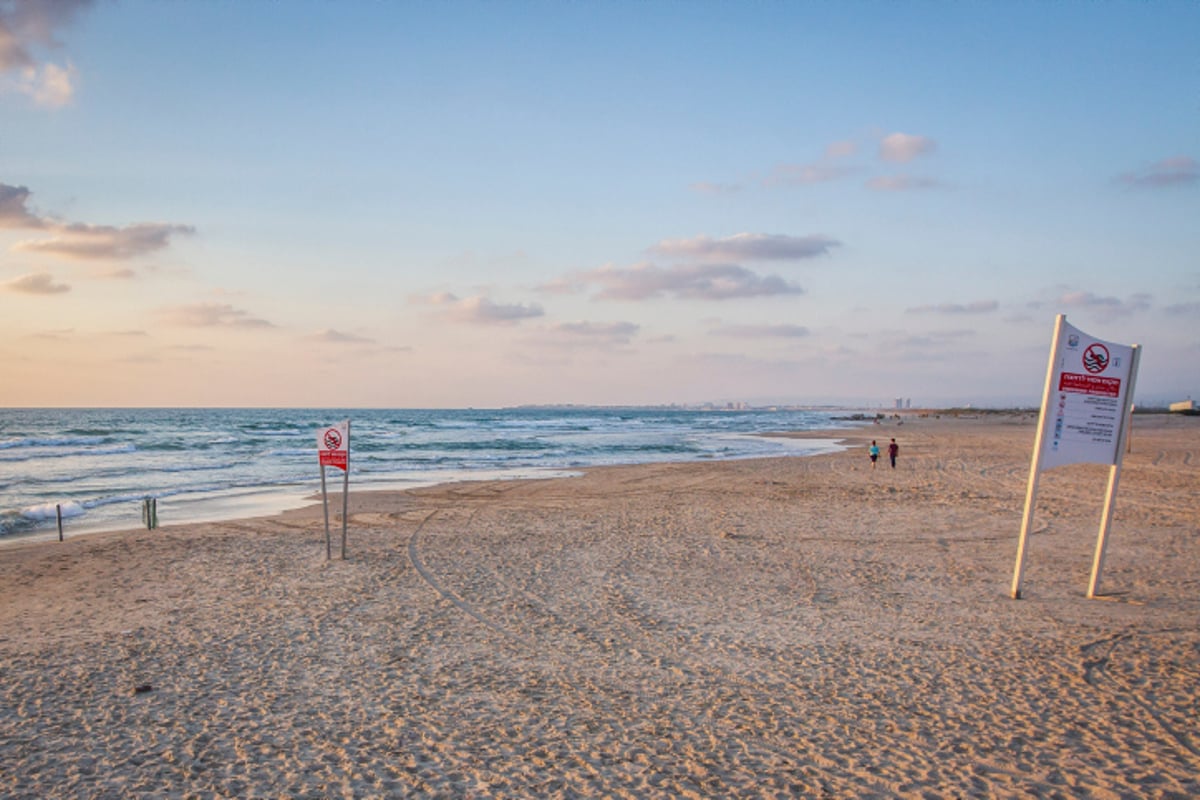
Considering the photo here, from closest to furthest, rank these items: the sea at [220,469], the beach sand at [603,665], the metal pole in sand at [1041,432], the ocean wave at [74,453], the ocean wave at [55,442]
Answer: the beach sand at [603,665], the metal pole in sand at [1041,432], the sea at [220,469], the ocean wave at [74,453], the ocean wave at [55,442]

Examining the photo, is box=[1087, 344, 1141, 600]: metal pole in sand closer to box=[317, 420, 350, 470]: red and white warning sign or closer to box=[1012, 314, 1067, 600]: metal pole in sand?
box=[1012, 314, 1067, 600]: metal pole in sand

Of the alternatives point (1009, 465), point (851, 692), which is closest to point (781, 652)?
point (851, 692)

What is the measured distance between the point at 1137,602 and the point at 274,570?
457 inches

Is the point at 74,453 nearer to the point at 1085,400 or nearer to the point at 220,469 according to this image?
the point at 220,469

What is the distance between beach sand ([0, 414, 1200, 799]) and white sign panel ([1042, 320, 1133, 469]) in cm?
191

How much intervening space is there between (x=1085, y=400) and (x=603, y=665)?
246 inches

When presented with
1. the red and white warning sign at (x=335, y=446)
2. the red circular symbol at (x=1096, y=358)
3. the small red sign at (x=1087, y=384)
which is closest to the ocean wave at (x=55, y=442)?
the red and white warning sign at (x=335, y=446)

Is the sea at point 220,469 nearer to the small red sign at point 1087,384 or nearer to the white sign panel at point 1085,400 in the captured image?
the white sign panel at point 1085,400

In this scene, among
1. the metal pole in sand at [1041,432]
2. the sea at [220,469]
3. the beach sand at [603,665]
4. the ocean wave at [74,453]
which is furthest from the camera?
the ocean wave at [74,453]

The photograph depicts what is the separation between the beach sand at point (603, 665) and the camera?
16.1 feet

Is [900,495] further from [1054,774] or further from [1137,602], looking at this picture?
[1054,774]

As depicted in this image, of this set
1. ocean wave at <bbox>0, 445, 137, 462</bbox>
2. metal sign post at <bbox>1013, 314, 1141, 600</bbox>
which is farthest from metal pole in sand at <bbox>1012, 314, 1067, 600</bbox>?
ocean wave at <bbox>0, 445, 137, 462</bbox>

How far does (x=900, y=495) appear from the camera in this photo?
19.4 metres

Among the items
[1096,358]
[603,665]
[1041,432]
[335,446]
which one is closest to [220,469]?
[335,446]
